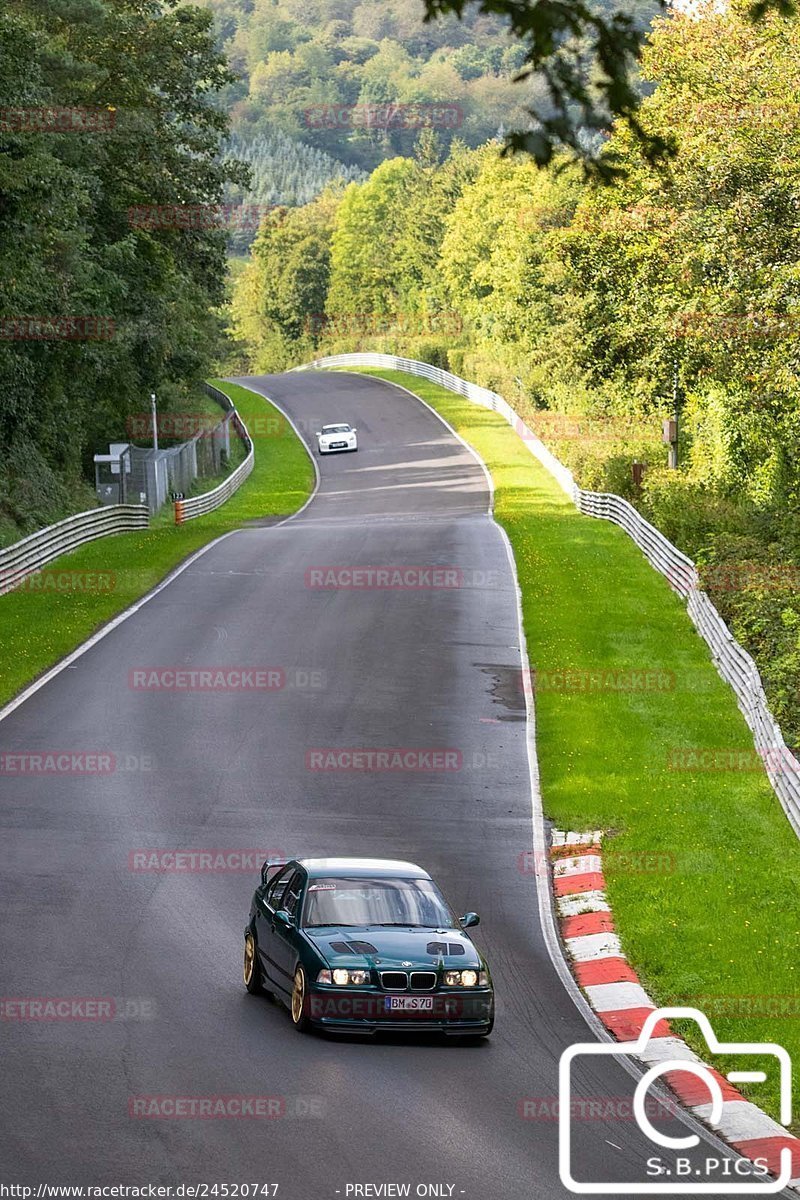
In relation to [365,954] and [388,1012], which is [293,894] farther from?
[388,1012]

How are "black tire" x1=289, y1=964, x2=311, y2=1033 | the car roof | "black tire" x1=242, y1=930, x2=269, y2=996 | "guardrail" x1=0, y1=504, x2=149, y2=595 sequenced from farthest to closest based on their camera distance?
"guardrail" x1=0, y1=504, x2=149, y2=595 → the car roof → "black tire" x1=242, y1=930, x2=269, y2=996 → "black tire" x1=289, y1=964, x2=311, y2=1033

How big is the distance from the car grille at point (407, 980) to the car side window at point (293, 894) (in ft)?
4.34

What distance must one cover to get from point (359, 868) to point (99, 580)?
82.8 ft

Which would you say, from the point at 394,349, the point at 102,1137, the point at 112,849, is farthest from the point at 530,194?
the point at 102,1137

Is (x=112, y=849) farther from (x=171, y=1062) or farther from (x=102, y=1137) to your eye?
(x=102, y=1137)

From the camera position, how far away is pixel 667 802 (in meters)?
20.9

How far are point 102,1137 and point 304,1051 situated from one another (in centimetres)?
243

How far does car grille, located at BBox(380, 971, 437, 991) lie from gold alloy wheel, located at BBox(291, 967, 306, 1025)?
0.64 metres

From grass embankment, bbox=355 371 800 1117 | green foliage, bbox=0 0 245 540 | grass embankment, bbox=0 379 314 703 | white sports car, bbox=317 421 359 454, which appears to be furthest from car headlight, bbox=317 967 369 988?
white sports car, bbox=317 421 359 454

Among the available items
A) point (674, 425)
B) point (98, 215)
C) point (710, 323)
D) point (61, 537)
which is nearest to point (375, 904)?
point (61, 537)

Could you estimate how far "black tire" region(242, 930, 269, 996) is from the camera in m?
13.4

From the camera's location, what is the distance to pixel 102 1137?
961 centimetres

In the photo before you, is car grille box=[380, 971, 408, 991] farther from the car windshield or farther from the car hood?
the car windshield

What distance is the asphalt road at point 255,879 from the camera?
9672 millimetres
